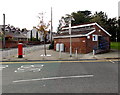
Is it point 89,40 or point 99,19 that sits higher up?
point 99,19

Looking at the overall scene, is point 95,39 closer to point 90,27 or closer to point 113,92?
point 90,27

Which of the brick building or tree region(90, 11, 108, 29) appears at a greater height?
tree region(90, 11, 108, 29)

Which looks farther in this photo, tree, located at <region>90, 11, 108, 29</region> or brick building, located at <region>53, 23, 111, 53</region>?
tree, located at <region>90, 11, 108, 29</region>

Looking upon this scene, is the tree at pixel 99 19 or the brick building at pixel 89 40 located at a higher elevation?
the tree at pixel 99 19

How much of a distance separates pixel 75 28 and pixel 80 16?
23.1 meters

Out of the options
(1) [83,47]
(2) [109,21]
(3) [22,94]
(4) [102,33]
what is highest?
(2) [109,21]

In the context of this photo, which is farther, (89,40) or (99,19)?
(99,19)

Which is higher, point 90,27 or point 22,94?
point 90,27

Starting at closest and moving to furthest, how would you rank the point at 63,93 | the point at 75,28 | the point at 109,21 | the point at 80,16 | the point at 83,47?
the point at 63,93 → the point at 83,47 → the point at 75,28 → the point at 80,16 → the point at 109,21

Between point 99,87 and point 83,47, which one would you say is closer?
point 99,87

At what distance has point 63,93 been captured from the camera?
5336 millimetres

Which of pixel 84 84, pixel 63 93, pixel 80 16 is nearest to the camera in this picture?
pixel 63 93

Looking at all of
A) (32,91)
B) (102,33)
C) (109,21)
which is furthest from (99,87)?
(109,21)

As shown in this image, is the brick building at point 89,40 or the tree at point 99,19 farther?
the tree at point 99,19
